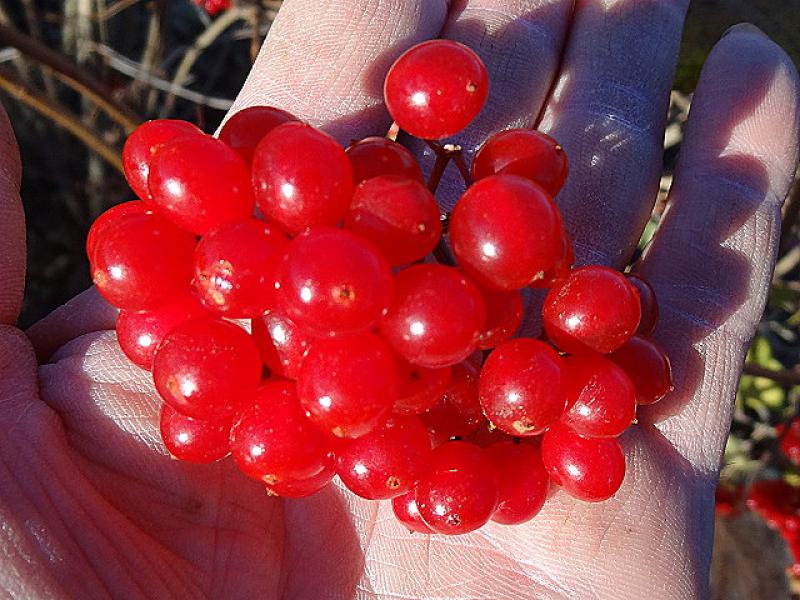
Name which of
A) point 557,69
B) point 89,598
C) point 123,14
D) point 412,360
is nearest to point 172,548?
point 89,598

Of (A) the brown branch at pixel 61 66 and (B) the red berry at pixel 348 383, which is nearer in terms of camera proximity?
(B) the red berry at pixel 348 383

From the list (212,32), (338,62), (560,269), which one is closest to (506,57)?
(338,62)

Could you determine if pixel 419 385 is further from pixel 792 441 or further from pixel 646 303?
pixel 792 441

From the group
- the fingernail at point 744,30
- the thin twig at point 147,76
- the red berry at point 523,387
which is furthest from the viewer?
the thin twig at point 147,76

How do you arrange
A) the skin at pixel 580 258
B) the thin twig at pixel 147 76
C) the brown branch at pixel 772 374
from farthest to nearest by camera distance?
the thin twig at pixel 147 76 → the brown branch at pixel 772 374 → the skin at pixel 580 258

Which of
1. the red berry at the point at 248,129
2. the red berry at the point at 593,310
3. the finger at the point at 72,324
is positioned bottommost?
the finger at the point at 72,324

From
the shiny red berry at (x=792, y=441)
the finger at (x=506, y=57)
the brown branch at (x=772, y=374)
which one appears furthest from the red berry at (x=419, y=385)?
the shiny red berry at (x=792, y=441)

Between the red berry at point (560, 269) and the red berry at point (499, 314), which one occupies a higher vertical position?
the red berry at point (560, 269)

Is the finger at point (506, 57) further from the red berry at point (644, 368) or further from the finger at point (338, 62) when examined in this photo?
the red berry at point (644, 368)
